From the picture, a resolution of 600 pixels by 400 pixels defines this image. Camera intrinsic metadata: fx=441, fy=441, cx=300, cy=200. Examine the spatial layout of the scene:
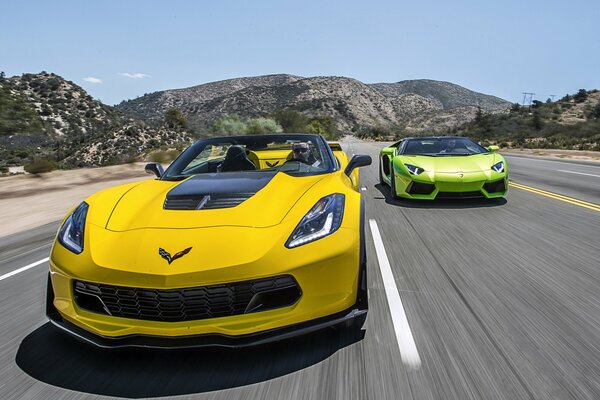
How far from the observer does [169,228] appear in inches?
110

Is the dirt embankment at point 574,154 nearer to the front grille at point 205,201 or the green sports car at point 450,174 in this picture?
the green sports car at point 450,174

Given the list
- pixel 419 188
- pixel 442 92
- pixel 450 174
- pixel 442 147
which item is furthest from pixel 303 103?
pixel 450 174

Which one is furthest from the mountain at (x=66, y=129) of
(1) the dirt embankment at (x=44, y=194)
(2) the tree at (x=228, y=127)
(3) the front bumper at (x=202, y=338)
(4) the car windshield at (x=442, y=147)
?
(3) the front bumper at (x=202, y=338)

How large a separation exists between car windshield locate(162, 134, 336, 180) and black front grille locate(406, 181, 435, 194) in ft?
11.1

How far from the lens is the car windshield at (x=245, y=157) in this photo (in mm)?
4490

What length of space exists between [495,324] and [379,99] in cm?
14680

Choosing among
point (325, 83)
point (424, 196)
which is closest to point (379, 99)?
point (325, 83)

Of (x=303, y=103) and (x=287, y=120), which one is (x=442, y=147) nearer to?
(x=287, y=120)

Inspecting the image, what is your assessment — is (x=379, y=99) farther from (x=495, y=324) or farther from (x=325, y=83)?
(x=495, y=324)

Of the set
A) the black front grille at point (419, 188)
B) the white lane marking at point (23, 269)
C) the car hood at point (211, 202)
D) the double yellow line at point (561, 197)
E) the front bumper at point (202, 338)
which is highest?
the car hood at point (211, 202)

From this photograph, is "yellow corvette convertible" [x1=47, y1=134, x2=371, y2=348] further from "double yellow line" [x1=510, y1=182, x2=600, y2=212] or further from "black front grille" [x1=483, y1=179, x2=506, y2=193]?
"double yellow line" [x1=510, y1=182, x2=600, y2=212]

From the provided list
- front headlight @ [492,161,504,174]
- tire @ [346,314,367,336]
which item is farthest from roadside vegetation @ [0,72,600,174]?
tire @ [346,314,367,336]

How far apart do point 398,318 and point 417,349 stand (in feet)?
1.56

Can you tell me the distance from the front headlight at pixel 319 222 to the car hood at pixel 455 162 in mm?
5240
